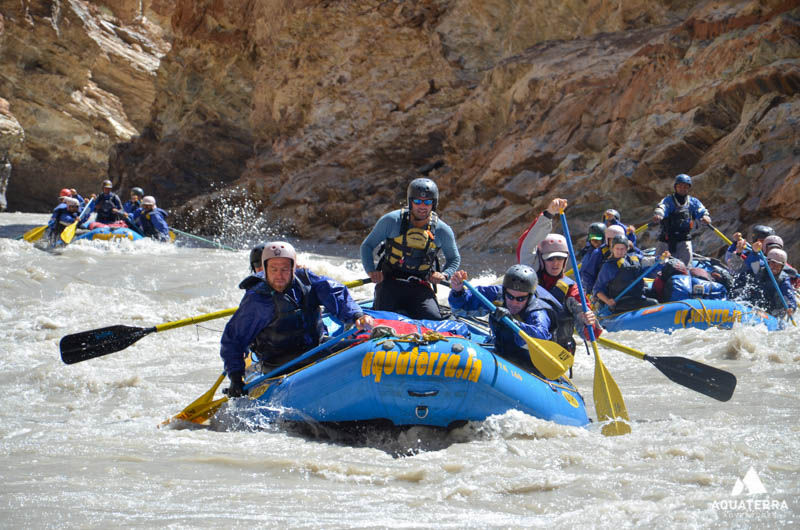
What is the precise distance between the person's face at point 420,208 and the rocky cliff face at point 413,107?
6.87 m

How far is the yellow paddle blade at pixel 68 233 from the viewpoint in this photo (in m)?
13.6

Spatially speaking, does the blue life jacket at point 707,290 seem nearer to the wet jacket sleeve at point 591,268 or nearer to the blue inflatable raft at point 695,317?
the blue inflatable raft at point 695,317

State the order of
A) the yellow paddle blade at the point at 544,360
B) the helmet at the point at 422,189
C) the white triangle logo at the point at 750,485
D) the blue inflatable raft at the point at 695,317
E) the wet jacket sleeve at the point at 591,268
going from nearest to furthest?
the white triangle logo at the point at 750,485 < the yellow paddle blade at the point at 544,360 < the helmet at the point at 422,189 < the blue inflatable raft at the point at 695,317 < the wet jacket sleeve at the point at 591,268

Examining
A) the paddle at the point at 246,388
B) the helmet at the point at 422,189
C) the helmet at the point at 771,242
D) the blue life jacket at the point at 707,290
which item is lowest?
the paddle at the point at 246,388

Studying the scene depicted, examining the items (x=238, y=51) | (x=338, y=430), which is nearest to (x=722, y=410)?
(x=338, y=430)

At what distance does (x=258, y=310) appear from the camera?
471 cm

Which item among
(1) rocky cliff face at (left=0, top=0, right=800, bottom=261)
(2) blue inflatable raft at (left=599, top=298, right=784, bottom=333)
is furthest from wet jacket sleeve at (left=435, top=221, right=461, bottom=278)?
(1) rocky cliff face at (left=0, top=0, right=800, bottom=261)

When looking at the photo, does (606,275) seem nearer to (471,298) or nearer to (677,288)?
(677,288)

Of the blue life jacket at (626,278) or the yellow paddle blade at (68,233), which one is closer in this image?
the blue life jacket at (626,278)

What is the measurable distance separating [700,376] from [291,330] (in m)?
2.49

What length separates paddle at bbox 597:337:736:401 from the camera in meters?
4.66

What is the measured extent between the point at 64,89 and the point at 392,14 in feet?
49.3

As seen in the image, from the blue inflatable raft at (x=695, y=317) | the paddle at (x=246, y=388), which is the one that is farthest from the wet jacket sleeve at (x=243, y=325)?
the blue inflatable raft at (x=695, y=317)

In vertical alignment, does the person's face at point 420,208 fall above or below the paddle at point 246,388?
above
